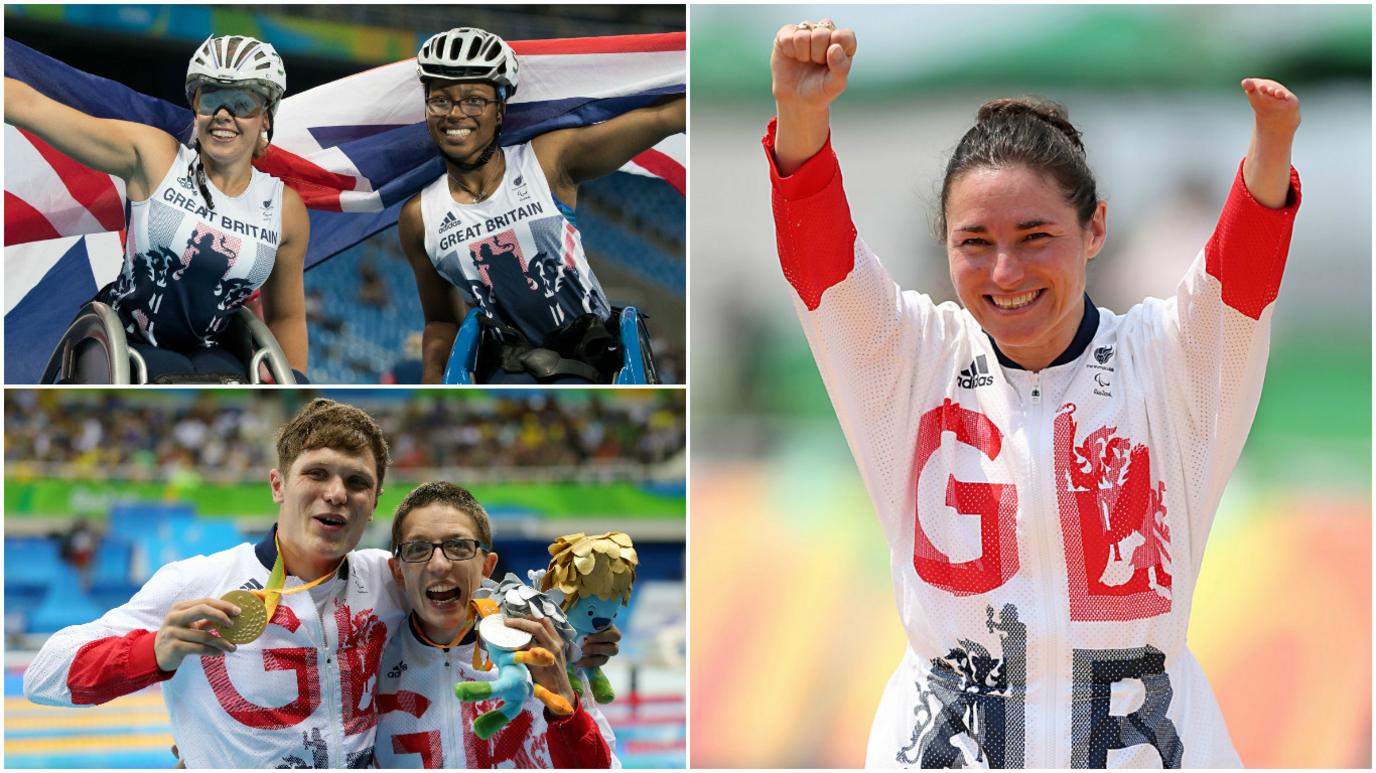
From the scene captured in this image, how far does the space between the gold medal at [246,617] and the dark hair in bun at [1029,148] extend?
5.36 feet

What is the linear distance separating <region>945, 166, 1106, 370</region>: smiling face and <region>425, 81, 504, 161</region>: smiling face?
1.89m

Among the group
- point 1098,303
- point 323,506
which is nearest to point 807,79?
point 323,506

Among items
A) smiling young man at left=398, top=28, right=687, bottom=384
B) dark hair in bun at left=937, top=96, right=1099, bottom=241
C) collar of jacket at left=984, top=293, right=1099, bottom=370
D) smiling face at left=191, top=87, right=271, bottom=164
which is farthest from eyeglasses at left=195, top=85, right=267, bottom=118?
collar of jacket at left=984, top=293, right=1099, bottom=370

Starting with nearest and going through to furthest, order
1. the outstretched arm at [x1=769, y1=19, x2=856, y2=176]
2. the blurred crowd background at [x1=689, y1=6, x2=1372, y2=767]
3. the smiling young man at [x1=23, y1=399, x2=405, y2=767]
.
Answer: the outstretched arm at [x1=769, y1=19, x2=856, y2=176] < the smiling young man at [x1=23, y1=399, x2=405, y2=767] < the blurred crowd background at [x1=689, y1=6, x2=1372, y2=767]

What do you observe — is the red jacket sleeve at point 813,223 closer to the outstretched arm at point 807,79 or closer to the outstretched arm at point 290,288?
the outstretched arm at point 807,79

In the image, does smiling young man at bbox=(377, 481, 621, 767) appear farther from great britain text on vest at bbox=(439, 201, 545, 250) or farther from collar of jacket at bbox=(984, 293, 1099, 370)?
collar of jacket at bbox=(984, 293, 1099, 370)

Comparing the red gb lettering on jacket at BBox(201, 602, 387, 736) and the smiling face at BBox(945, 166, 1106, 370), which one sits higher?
the smiling face at BBox(945, 166, 1106, 370)

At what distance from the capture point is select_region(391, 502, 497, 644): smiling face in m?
2.78

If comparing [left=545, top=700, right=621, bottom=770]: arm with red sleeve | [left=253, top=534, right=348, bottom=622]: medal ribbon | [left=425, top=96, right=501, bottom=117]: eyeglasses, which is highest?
[left=425, top=96, right=501, bottom=117]: eyeglasses

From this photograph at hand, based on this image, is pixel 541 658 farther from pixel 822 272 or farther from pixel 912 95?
pixel 912 95

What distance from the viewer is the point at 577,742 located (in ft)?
8.59

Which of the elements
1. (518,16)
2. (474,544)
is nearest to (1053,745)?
(474,544)

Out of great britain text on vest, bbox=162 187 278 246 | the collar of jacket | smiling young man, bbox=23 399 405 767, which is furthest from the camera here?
great britain text on vest, bbox=162 187 278 246

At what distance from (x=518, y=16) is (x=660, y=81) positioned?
44 cm
